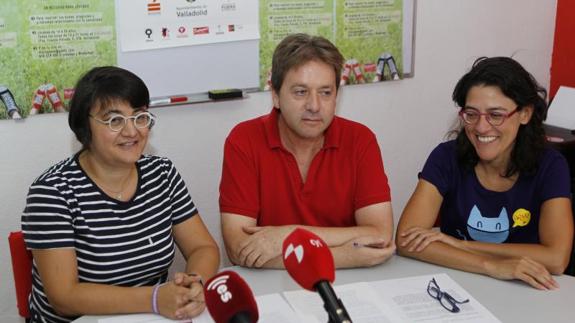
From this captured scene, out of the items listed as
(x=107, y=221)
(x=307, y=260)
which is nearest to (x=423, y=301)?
(x=307, y=260)

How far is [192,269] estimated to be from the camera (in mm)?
1983

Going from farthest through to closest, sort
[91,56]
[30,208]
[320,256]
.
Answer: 1. [91,56]
2. [30,208]
3. [320,256]

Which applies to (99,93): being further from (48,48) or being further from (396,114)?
(396,114)

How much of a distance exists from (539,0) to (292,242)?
2.78 meters

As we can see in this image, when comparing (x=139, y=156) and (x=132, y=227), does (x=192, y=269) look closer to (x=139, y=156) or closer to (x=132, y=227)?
(x=132, y=227)

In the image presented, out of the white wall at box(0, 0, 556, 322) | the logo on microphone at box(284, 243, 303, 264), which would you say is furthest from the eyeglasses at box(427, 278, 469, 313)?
the white wall at box(0, 0, 556, 322)

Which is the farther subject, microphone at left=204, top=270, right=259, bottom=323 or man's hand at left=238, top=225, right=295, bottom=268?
man's hand at left=238, top=225, right=295, bottom=268

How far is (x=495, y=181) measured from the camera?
227 cm

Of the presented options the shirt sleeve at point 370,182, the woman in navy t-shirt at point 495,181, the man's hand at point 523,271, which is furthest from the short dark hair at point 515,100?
the man's hand at point 523,271

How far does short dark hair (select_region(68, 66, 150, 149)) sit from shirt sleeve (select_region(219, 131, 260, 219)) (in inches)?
15.8

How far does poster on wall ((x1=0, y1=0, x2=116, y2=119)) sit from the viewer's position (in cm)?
248

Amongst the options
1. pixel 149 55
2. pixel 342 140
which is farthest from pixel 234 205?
Answer: pixel 149 55

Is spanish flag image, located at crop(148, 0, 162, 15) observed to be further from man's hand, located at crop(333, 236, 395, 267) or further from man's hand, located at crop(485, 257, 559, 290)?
man's hand, located at crop(485, 257, 559, 290)

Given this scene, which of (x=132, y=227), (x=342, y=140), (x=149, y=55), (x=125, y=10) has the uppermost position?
(x=125, y=10)
